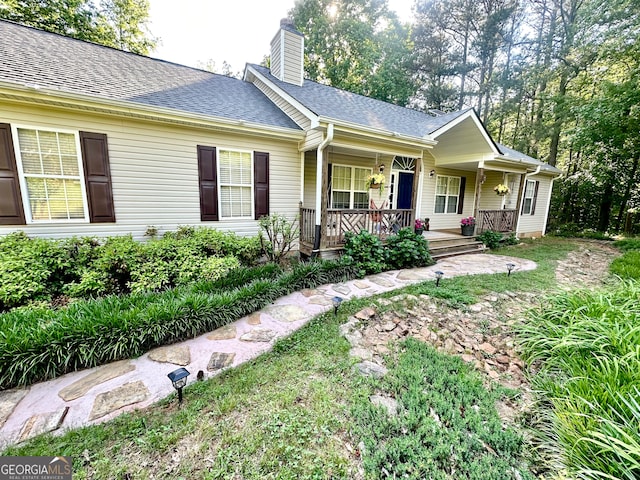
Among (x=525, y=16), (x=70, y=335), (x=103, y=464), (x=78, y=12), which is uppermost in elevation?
(x=525, y=16)

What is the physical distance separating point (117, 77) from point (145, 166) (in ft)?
6.70

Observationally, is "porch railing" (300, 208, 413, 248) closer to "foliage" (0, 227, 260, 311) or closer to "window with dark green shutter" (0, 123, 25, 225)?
"foliage" (0, 227, 260, 311)

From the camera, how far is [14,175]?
436cm

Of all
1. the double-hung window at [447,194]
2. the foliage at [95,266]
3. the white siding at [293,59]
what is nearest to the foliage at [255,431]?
the foliage at [95,266]

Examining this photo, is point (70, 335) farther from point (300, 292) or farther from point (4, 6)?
point (4, 6)

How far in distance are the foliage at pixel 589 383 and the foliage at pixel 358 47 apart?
1724 centimetres

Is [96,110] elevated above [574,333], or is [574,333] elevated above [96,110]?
[96,110]

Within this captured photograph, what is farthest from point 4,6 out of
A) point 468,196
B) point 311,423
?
point 468,196

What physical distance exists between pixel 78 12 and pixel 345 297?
17.9m

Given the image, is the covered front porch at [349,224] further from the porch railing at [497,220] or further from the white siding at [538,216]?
the white siding at [538,216]

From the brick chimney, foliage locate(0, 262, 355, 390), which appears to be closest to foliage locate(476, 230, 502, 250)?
the brick chimney

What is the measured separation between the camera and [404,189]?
31.9 ft

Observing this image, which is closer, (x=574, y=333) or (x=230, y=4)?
(x=574, y=333)

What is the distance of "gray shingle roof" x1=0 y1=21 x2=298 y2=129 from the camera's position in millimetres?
4672
